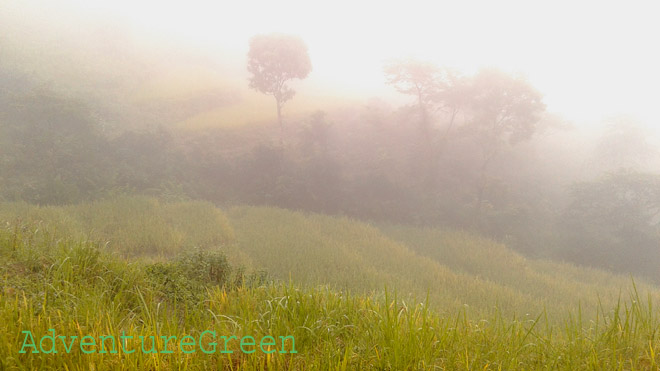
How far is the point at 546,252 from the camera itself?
16203 millimetres

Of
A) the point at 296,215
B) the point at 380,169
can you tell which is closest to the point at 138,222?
the point at 296,215

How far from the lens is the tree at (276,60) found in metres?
20.3

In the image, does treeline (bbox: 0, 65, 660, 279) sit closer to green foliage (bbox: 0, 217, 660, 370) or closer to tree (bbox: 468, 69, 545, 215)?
tree (bbox: 468, 69, 545, 215)

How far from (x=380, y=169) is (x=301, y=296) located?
16310mm

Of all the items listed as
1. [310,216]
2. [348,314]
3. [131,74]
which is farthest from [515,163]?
[131,74]

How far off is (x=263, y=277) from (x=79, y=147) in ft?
45.5

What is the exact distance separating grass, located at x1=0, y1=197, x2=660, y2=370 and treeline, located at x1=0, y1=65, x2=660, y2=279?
296 cm

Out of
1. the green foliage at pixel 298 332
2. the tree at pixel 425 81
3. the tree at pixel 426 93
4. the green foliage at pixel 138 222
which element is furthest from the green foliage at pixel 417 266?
the tree at pixel 425 81

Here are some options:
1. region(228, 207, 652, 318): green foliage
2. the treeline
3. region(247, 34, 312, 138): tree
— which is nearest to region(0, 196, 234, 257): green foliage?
region(228, 207, 652, 318): green foliage

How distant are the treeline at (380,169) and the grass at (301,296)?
2.96m

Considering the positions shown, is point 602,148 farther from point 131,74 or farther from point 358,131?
point 131,74

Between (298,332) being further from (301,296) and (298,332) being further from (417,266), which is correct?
(417,266)

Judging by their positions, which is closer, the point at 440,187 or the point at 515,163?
the point at 440,187

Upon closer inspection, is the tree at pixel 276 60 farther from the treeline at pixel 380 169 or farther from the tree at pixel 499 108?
the tree at pixel 499 108
